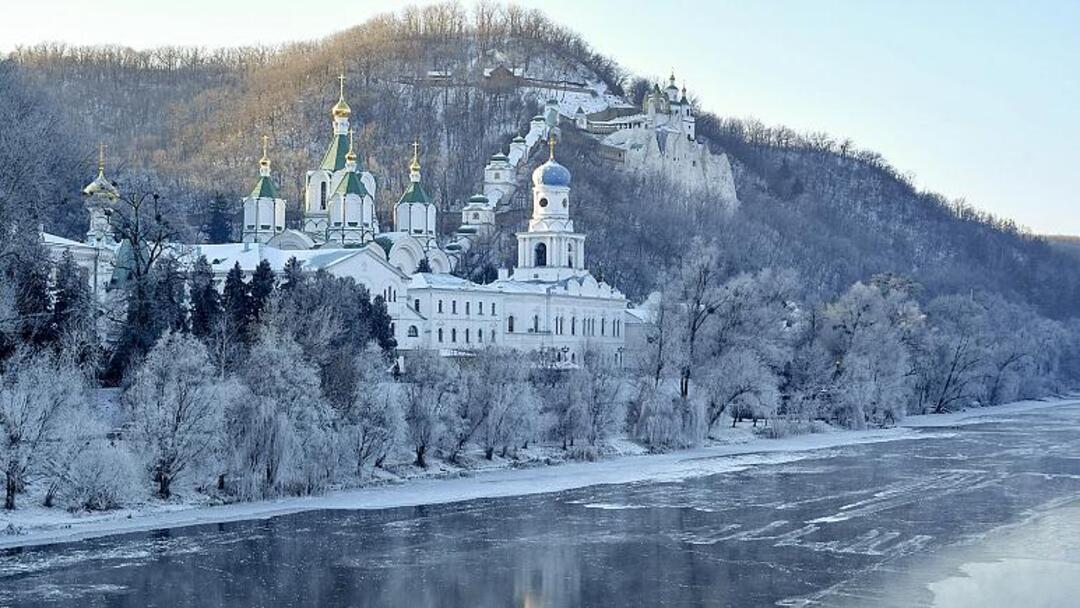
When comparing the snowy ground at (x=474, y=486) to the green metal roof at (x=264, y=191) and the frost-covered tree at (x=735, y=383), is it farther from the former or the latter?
the green metal roof at (x=264, y=191)

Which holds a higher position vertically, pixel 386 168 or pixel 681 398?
pixel 386 168

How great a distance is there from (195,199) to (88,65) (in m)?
53.2

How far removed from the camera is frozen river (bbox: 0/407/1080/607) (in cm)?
2056

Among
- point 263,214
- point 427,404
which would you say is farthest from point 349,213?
point 427,404

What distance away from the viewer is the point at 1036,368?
7594 cm

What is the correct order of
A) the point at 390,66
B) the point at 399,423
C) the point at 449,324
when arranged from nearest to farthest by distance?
1. the point at 399,423
2. the point at 449,324
3. the point at 390,66

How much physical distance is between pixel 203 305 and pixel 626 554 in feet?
63.5

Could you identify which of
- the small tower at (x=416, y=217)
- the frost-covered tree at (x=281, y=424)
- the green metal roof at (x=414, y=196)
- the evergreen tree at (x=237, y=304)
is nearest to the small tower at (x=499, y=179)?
the green metal roof at (x=414, y=196)

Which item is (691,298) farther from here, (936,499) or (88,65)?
(88,65)

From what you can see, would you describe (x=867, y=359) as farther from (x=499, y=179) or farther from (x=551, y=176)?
(x=499, y=179)

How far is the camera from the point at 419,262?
67.3 metres

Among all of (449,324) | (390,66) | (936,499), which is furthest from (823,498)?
(390,66)

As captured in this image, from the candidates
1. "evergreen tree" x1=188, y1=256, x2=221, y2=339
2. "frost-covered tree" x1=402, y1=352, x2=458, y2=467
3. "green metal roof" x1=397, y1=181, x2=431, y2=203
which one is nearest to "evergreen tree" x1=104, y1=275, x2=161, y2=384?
"evergreen tree" x1=188, y1=256, x2=221, y2=339

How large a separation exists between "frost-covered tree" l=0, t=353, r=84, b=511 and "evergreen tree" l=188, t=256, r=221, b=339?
29.2 ft
